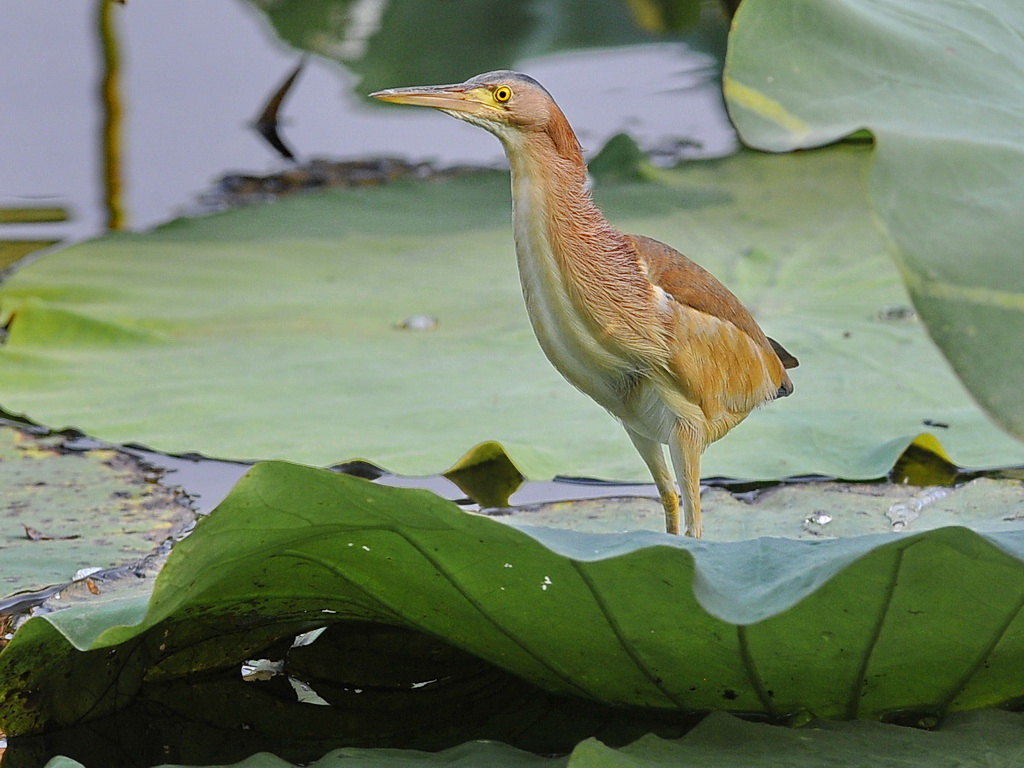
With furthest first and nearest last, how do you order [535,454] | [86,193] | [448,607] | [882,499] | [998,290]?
[86,193], [535,454], [882,499], [448,607], [998,290]

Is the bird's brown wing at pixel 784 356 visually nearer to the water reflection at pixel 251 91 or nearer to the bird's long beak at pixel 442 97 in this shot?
the bird's long beak at pixel 442 97

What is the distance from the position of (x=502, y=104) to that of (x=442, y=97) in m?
0.11

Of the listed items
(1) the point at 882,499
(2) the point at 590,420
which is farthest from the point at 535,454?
(1) the point at 882,499

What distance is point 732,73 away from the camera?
126 centimetres

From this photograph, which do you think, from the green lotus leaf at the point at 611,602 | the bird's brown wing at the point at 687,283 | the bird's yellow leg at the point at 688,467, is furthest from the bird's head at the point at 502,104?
the green lotus leaf at the point at 611,602

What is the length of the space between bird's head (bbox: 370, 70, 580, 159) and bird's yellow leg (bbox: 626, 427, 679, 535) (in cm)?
61

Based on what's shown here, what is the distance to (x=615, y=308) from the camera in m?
2.18

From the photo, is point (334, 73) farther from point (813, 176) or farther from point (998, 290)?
point (998, 290)

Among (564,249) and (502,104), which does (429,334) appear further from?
(502,104)

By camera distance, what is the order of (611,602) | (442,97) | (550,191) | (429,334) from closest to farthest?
(611,602) < (442,97) < (550,191) < (429,334)

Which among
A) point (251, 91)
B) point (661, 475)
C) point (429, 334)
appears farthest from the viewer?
point (251, 91)

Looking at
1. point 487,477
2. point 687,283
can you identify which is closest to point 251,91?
point 487,477

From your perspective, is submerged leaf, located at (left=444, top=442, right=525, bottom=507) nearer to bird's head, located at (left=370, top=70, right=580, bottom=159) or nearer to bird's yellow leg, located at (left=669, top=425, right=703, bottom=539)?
bird's yellow leg, located at (left=669, top=425, right=703, bottom=539)

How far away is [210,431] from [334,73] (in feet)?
10.1
